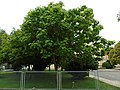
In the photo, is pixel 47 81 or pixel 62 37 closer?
pixel 47 81

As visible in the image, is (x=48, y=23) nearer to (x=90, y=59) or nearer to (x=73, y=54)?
(x=73, y=54)

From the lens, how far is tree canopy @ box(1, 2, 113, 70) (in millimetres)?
21828

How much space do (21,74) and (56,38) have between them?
6.92 m

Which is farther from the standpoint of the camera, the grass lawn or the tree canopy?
the tree canopy

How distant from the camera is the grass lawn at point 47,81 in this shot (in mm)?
16844

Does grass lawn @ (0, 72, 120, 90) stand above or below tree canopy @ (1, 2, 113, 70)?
below

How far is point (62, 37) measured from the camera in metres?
22.8

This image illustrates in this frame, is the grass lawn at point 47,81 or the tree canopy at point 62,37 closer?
the grass lawn at point 47,81

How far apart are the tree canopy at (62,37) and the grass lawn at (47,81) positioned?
14.9ft

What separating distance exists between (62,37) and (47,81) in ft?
21.5

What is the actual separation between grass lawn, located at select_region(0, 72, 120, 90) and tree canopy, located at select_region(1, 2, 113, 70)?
14.9ft

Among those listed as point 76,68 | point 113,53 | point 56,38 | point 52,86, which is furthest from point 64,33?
point 113,53

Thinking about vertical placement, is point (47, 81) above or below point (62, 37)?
below

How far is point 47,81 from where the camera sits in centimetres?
1711
